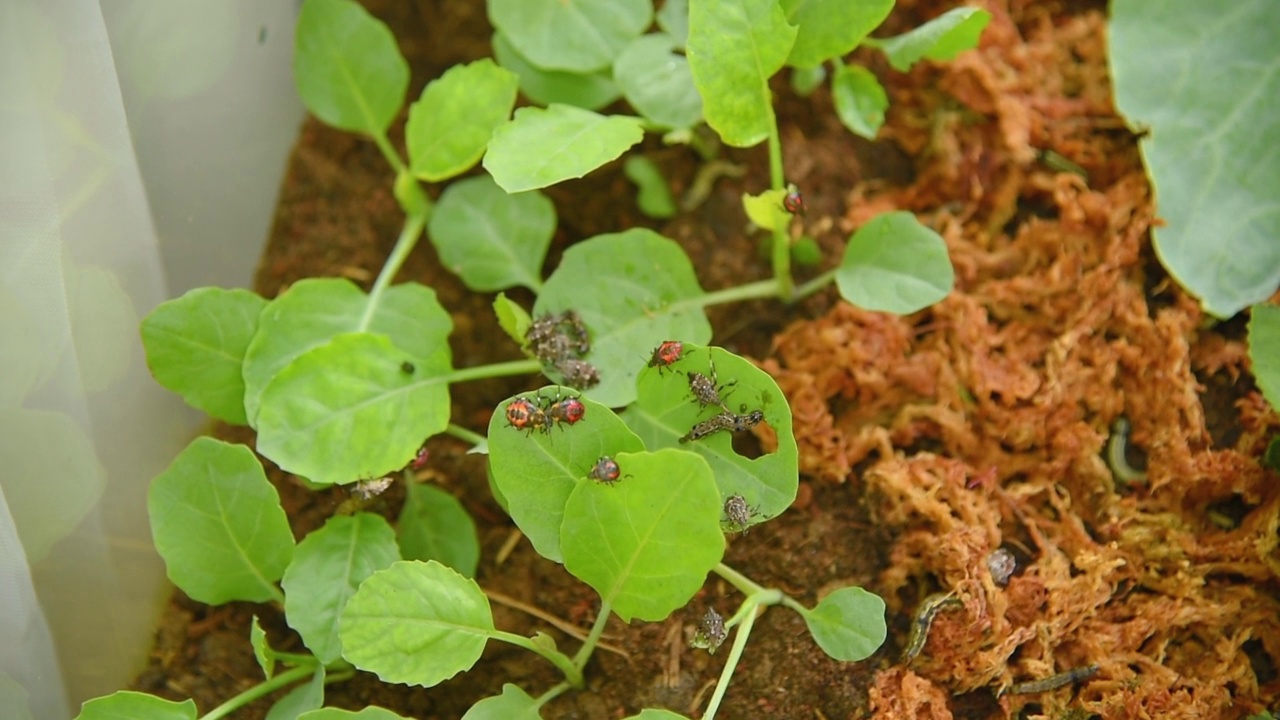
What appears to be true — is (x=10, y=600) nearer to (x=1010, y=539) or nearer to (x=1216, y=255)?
(x=1010, y=539)

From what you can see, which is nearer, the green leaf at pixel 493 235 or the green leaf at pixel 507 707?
the green leaf at pixel 507 707

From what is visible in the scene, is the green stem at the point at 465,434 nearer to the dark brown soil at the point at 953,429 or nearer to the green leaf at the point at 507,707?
the dark brown soil at the point at 953,429

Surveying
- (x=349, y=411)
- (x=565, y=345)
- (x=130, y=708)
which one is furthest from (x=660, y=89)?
(x=130, y=708)

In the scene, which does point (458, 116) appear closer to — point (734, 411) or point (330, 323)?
point (330, 323)

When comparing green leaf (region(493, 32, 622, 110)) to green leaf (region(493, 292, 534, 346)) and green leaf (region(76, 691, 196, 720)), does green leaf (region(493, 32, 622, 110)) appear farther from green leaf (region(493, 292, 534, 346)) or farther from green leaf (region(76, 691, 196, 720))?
green leaf (region(76, 691, 196, 720))

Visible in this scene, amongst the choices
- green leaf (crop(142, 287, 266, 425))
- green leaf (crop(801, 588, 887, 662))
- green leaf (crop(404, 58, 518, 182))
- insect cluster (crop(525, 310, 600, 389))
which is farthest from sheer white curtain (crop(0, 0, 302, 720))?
green leaf (crop(801, 588, 887, 662))

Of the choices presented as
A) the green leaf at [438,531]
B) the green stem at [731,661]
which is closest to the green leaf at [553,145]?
the green leaf at [438,531]

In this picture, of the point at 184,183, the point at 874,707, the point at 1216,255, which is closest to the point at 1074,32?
the point at 1216,255
